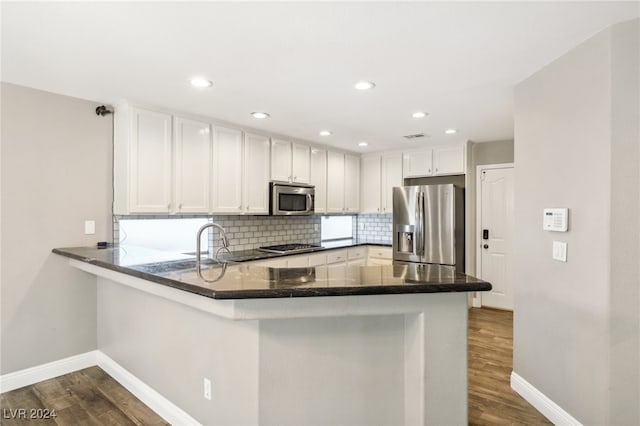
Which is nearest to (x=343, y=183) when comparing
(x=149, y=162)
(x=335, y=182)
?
(x=335, y=182)

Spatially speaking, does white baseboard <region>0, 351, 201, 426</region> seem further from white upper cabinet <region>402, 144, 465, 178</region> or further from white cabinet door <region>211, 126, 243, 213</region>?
white upper cabinet <region>402, 144, 465, 178</region>

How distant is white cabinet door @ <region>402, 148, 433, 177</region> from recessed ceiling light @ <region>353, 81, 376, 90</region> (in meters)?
2.54

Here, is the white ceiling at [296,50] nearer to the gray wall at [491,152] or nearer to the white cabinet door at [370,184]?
the gray wall at [491,152]

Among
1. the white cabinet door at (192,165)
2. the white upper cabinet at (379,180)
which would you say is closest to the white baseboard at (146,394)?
the white cabinet door at (192,165)

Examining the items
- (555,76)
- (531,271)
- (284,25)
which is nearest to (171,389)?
(284,25)

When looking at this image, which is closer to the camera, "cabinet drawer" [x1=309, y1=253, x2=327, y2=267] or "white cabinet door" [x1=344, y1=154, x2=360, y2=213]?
"cabinet drawer" [x1=309, y1=253, x2=327, y2=267]

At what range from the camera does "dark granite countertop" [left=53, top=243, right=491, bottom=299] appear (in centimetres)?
148

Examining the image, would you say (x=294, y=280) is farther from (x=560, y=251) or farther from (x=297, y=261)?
(x=297, y=261)

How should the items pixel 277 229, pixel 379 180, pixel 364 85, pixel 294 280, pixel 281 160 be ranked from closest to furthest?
pixel 294 280 → pixel 364 85 → pixel 281 160 → pixel 277 229 → pixel 379 180

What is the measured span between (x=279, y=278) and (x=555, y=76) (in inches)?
84.5


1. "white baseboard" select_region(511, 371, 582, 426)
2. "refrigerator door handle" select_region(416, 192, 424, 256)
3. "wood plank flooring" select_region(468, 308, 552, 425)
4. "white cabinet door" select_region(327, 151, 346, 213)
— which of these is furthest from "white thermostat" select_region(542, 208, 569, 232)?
"white cabinet door" select_region(327, 151, 346, 213)

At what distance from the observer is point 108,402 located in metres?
2.47

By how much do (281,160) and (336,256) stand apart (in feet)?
4.91

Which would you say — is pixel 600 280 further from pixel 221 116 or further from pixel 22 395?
pixel 22 395
